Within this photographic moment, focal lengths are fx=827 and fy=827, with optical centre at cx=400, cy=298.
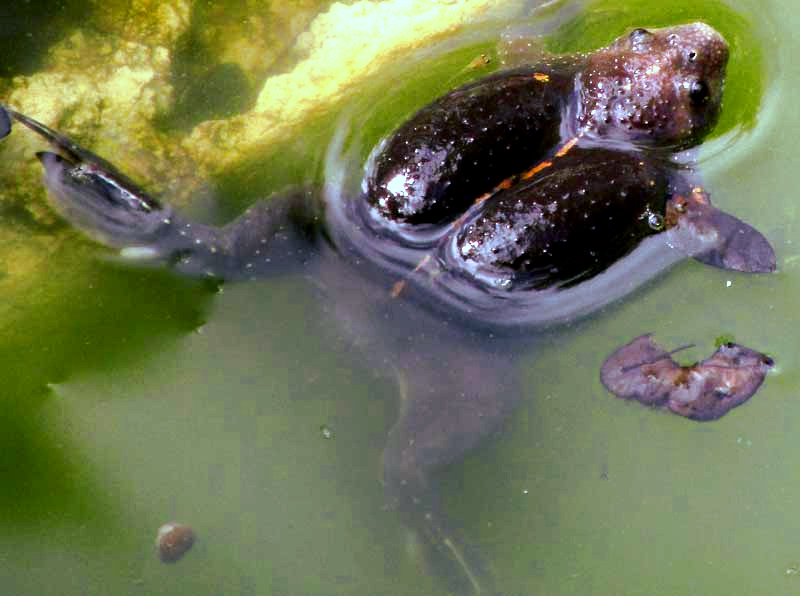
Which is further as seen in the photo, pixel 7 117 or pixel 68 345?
pixel 68 345

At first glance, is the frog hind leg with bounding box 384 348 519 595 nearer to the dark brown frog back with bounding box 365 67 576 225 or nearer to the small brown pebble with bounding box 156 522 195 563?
the dark brown frog back with bounding box 365 67 576 225

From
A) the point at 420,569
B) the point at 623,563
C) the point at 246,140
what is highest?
the point at 246,140

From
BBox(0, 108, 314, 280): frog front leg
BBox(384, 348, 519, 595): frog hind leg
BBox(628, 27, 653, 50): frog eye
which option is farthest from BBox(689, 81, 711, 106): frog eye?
BBox(0, 108, 314, 280): frog front leg

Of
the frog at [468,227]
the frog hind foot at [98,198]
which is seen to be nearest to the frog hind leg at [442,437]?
the frog at [468,227]

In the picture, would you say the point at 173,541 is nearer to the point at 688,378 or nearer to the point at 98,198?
the point at 98,198

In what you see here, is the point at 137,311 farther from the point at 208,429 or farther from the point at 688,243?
the point at 688,243

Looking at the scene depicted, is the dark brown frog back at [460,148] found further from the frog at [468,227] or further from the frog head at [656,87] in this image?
the frog head at [656,87]

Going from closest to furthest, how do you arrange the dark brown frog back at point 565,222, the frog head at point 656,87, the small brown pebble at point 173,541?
1. the dark brown frog back at point 565,222
2. the small brown pebble at point 173,541
3. the frog head at point 656,87

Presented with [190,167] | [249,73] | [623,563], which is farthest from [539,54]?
[623,563]
